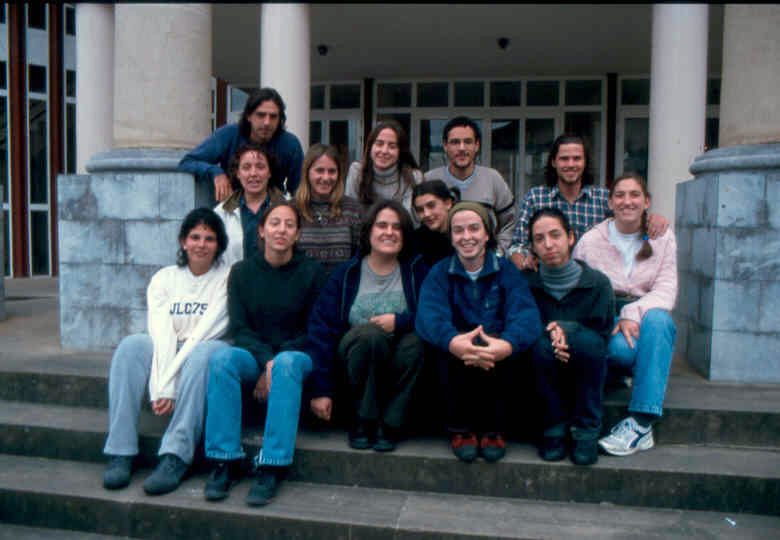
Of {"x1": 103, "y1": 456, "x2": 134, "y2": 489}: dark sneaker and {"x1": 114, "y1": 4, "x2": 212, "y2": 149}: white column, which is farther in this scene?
{"x1": 114, "y1": 4, "x2": 212, "y2": 149}: white column

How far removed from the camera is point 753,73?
394 cm

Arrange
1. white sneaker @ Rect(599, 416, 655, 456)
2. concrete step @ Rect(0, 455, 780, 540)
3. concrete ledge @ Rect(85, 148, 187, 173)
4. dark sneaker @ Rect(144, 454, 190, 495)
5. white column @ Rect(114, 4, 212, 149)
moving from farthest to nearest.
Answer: white column @ Rect(114, 4, 212, 149) < concrete ledge @ Rect(85, 148, 187, 173) < white sneaker @ Rect(599, 416, 655, 456) < dark sneaker @ Rect(144, 454, 190, 495) < concrete step @ Rect(0, 455, 780, 540)

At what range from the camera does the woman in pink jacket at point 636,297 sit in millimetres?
3125

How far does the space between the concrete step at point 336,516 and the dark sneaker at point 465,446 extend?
199 mm

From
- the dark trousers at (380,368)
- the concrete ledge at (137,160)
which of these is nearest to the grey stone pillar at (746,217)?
the dark trousers at (380,368)

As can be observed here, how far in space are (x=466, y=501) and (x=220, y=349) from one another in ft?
4.71

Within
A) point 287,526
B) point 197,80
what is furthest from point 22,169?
point 287,526

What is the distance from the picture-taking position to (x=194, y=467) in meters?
3.27

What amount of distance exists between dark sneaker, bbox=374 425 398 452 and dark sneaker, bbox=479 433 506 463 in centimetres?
44

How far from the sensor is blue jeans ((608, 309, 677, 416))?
311cm

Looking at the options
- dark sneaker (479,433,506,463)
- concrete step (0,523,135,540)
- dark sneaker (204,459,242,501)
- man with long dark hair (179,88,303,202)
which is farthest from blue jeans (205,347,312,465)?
man with long dark hair (179,88,303,202)

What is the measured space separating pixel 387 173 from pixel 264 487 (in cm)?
197

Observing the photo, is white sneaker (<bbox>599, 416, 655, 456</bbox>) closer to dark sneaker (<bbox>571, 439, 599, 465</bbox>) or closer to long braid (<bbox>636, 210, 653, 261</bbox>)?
dark sneaker (<bbox>571, 439, 599, 465</bbox>)

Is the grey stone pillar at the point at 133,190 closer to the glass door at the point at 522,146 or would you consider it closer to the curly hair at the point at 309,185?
the curly hair at the point at 309,185
